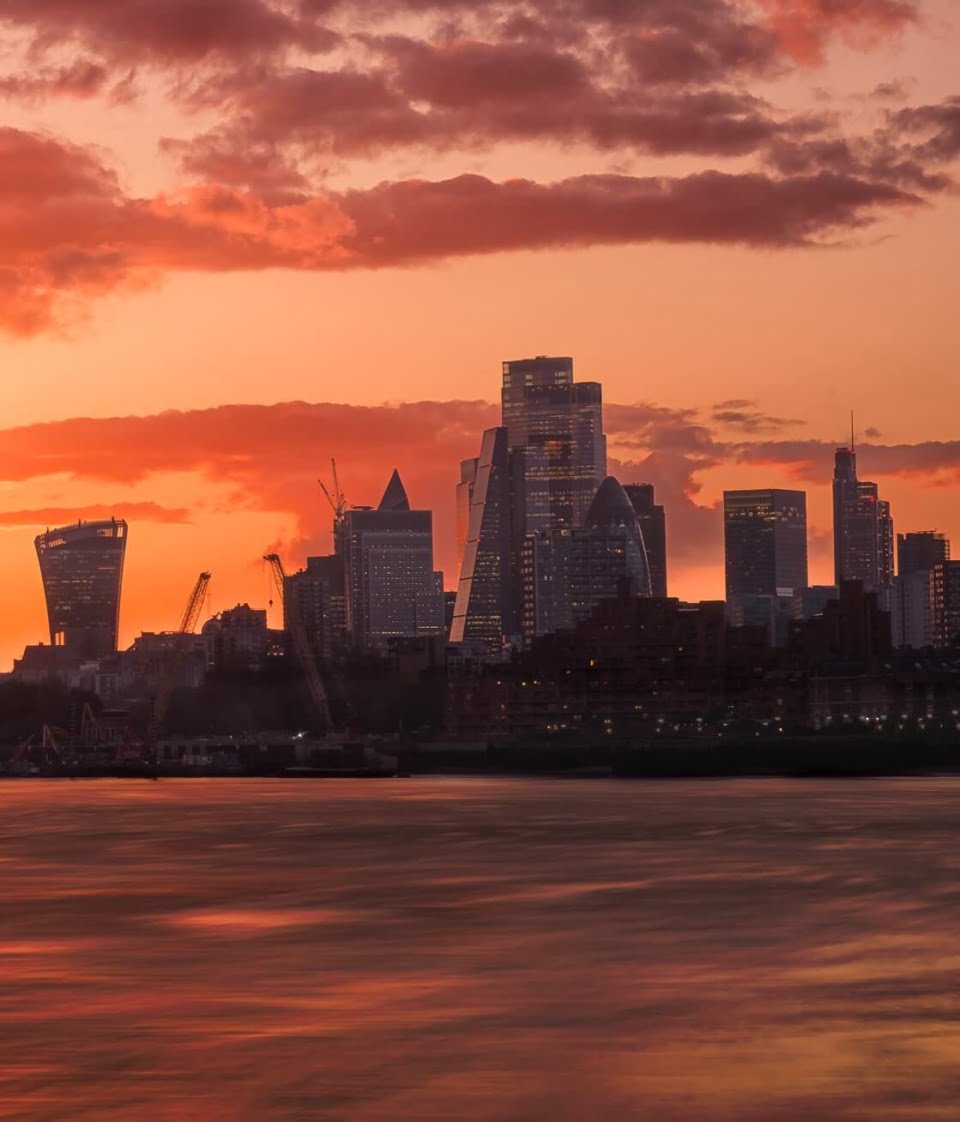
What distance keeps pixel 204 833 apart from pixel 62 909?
4371cm

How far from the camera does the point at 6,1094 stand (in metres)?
29.8

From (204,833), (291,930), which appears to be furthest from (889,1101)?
(204,833)

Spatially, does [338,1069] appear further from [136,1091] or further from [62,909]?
[62,909]

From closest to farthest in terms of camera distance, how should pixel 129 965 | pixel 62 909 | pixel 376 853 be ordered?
1. pixel 129 965
2. pixel 62 909
3. pixel 376 853

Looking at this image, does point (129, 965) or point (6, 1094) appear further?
point (129, 965)

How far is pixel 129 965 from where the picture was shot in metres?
45.2

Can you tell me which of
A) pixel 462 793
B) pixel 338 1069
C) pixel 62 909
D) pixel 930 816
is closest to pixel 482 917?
pixel 62 909

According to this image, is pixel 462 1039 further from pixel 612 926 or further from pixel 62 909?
pixel 62 909

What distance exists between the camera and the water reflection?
2980cm

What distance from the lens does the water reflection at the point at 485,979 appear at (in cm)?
2980

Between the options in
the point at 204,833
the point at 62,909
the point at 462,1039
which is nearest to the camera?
the point at 462,1039

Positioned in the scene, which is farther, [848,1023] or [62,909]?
[62,909]

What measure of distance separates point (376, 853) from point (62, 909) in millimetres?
26169

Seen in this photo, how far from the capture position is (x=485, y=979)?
42.3 m
